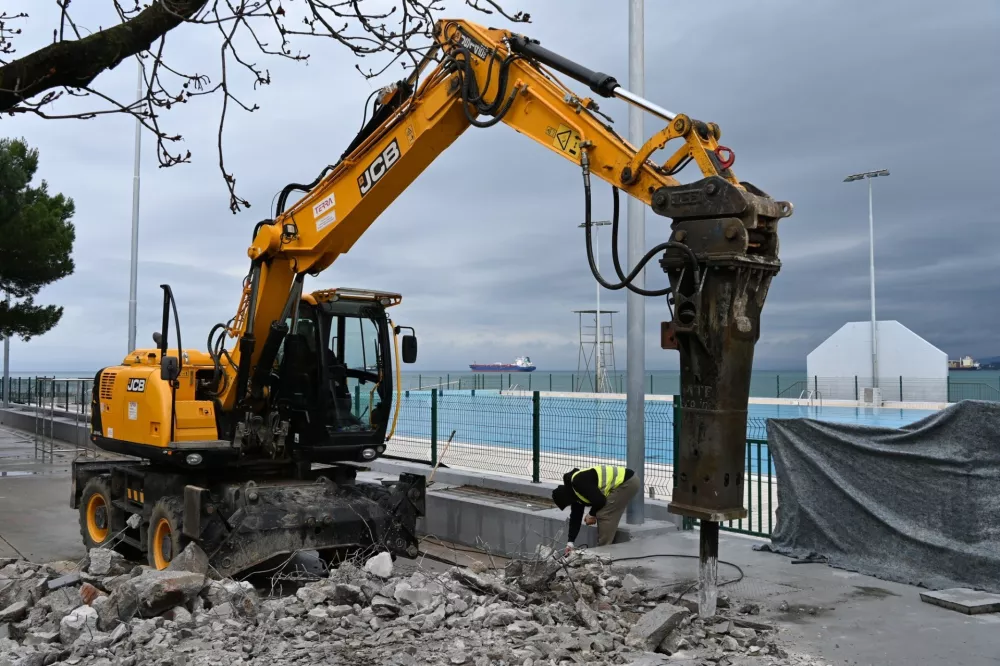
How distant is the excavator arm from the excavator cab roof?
0.44m

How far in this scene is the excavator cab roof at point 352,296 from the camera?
34.2ft

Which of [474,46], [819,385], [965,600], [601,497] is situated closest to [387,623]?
[601,497]

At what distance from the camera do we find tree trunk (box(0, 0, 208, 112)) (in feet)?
14.5

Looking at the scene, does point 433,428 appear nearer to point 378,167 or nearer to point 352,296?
point 352,296

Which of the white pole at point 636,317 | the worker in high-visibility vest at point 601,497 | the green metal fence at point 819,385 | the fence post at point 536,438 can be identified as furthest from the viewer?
the green metal fence at point 819,385

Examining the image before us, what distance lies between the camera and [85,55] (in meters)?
4.46

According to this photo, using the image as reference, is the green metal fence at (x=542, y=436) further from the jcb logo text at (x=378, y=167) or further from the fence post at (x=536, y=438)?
the jcb logo text at (x=378, y=167)

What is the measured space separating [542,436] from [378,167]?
5.29m

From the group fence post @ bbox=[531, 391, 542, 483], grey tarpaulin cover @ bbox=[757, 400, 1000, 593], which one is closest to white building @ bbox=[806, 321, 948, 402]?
fence post @ bbox=[531, 391, 542, 483]

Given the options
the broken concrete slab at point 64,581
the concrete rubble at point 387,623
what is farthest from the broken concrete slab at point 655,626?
the broken concrete slab at point 64,581

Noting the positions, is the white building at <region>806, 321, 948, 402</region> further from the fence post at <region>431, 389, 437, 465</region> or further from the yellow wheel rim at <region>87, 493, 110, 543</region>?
the yellow wheel rim at <region>87, 493, 110, 543</region>

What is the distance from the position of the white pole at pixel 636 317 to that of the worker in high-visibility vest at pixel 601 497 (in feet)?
0.90

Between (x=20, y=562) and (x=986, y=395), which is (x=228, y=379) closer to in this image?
(x=20, y=562)

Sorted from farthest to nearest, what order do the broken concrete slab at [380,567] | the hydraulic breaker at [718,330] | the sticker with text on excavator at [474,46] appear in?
the sticker with text on excavator at [474,46] < the broken concrete slab at [380,567] < the hydraulic breaker at [718,330]
